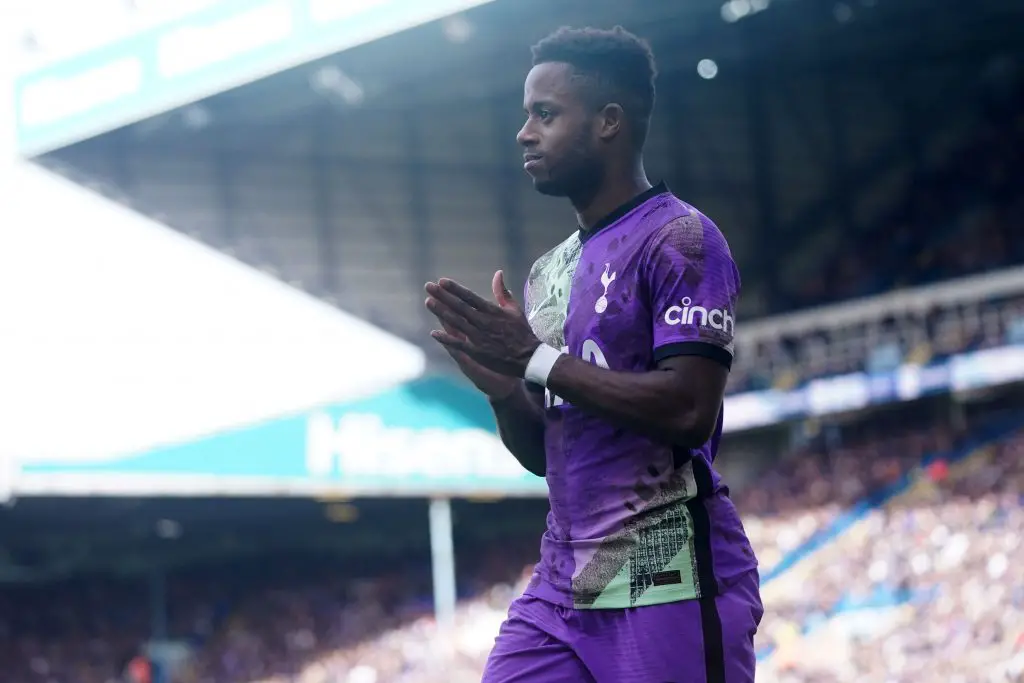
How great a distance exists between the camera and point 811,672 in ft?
46.6

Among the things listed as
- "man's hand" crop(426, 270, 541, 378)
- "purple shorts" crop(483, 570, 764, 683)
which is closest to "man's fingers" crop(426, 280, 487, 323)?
"man's hand" crop(426, 270, 541, 378)

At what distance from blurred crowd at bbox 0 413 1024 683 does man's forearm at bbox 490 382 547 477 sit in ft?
33.3

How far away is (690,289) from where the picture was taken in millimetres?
2557

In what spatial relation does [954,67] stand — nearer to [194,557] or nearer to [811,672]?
[811,672]

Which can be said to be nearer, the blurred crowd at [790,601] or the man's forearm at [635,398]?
the man's forearm at [635,398]

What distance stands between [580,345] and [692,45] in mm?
16650

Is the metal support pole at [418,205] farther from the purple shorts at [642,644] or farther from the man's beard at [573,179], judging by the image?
the purple shorts at [642,644]

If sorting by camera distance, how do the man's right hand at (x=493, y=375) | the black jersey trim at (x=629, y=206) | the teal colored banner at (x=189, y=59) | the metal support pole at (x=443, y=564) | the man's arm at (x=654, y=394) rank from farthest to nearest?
the metal support pole at (x=443, y=564) → the teal colored banner at (x=189, y=59) → the black jersey trim at (x=629, y=206) → the man's right hand at (x=493, y=375) → the man's arm at (x=654, y=394)

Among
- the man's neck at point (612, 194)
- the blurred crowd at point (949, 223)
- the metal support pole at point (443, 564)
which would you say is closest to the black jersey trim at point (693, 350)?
the man's neck at point (612, 194)

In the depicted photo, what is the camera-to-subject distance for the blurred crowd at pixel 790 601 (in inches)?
548

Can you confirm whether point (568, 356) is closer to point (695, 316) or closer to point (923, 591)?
point (695, 316)

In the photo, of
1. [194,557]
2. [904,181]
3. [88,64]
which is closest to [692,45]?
[904,181]

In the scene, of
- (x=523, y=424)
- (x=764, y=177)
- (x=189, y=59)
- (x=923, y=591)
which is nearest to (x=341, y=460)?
(x=189, y=59)

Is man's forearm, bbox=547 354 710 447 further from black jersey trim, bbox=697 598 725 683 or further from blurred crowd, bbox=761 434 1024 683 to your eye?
blurred crowd, bbox=761 434 1024 683
